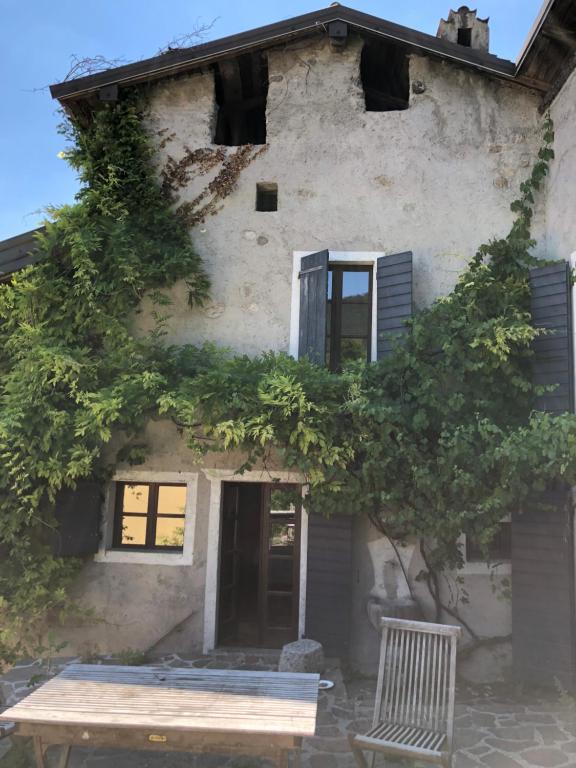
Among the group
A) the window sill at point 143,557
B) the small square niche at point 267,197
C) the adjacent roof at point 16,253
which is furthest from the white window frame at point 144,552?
the small square niche at point 267,197

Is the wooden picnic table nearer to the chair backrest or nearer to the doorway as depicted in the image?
the chair backrest

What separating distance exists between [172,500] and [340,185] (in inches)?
170

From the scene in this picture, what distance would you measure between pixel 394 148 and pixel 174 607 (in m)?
6.00

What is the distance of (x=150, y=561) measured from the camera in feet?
22.5

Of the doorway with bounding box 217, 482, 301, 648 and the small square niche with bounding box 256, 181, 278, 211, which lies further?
the small square niche with bounding box 256, 181, 278, 211

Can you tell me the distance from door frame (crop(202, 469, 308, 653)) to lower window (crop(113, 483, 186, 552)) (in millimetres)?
449

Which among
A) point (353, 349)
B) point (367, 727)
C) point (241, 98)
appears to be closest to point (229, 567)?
point (367, 727)

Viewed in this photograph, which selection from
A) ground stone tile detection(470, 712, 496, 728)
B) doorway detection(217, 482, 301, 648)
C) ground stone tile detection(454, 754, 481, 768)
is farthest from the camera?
doorway detection(217, 482, 301, 648)

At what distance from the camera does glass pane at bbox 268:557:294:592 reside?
7059mm

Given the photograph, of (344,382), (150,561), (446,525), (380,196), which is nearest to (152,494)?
(150,561)

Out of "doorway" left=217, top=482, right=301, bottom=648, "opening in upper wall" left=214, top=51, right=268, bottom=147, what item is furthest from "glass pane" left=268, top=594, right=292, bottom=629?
"opening in upper wall" left=214, top=51, right=268, bottom=147

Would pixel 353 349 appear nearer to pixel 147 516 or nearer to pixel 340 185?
pixel 340 185

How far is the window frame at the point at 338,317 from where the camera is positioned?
23.9ft

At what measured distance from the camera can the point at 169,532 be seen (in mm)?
7129
